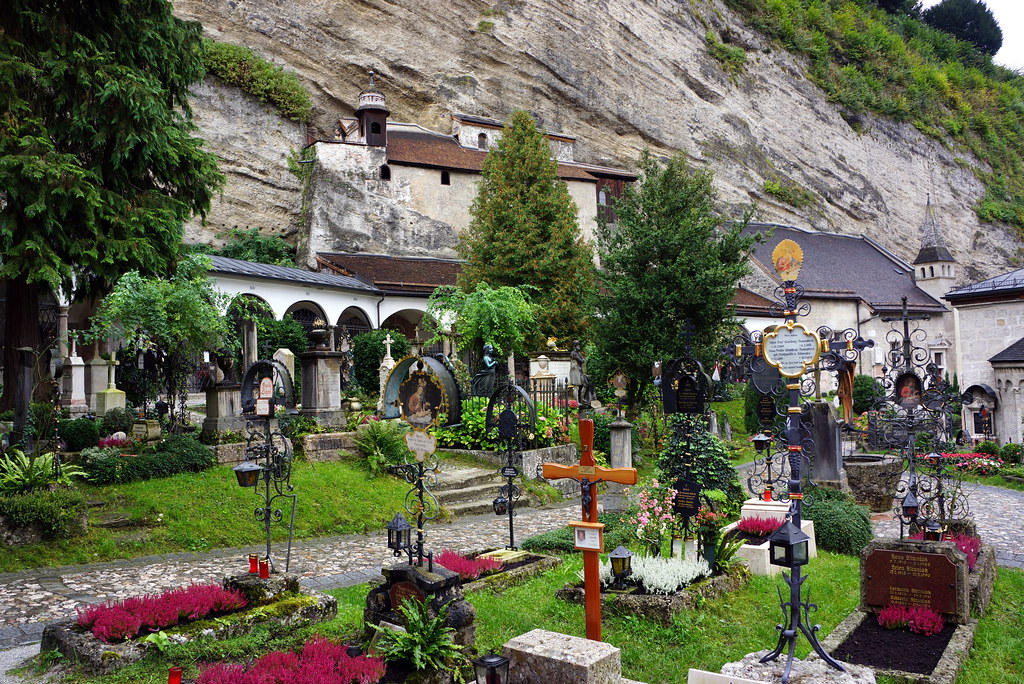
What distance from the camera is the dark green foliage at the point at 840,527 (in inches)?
421

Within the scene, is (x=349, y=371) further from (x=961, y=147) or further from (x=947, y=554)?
(x=961, y=147)

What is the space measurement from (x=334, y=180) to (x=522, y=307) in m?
16.9

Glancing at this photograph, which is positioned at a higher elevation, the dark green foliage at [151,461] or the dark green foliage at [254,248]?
the dark green foliage at [254,248]

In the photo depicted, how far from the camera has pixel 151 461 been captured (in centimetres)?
1237

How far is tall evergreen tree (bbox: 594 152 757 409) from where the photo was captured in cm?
1994

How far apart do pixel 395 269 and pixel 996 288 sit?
74.2 feet

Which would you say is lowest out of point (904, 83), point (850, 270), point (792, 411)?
point (792, 411)

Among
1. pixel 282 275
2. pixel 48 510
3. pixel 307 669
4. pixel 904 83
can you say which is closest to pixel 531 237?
pixel 282 275

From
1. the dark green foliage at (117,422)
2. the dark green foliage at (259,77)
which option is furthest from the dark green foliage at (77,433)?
the dark green foliage at (259,77)

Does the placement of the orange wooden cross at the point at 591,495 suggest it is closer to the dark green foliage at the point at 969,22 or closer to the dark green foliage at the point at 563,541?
the dark green foliage at the point at 563,541

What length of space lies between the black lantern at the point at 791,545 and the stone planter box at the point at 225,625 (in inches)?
168

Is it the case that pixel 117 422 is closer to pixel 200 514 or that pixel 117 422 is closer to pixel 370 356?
pixel 200 514

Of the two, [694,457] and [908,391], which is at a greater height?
[908,391]

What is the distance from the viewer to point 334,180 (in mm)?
34500
